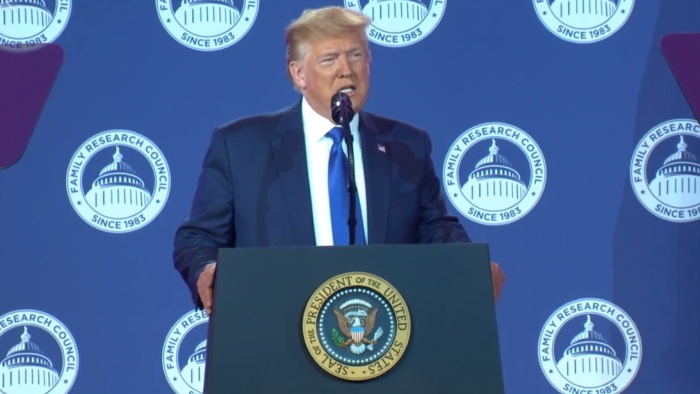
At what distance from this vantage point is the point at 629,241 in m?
3.86

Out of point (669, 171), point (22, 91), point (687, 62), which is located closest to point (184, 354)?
point (22, 91)

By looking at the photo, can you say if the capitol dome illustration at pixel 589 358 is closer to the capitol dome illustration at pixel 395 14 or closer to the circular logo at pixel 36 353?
the capitol dome illustration at pixel 395 14

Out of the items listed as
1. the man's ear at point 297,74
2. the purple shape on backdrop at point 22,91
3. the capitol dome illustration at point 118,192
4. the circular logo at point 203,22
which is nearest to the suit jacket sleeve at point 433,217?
the man's ear at point 297,74

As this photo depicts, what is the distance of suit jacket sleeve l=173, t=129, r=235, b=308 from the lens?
2.61m

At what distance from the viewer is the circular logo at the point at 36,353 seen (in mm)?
3758

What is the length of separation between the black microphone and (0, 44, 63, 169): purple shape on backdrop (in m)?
1.74

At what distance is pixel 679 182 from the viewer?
387cm

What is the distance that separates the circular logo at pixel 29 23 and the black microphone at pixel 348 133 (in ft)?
5.74

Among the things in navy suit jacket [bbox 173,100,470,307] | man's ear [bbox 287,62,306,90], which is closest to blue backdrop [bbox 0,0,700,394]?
man's ear [bbox 287,62,306,90]

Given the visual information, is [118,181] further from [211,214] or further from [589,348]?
[589,348]

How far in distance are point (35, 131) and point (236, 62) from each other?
2.45 ft

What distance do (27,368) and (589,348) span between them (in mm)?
2005

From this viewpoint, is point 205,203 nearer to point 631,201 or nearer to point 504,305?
point 504,305

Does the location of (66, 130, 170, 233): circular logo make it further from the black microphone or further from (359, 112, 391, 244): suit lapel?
the black microphone
